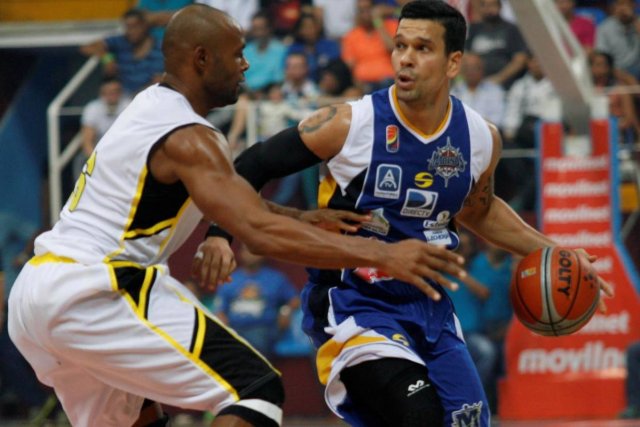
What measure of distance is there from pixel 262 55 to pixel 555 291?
25.9 feet

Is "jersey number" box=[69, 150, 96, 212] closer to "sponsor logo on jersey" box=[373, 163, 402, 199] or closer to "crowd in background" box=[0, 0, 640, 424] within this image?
"sponsor logo on jersey" box=[373, 163, 402, 199]

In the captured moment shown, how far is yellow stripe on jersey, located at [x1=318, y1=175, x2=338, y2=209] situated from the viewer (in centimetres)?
563

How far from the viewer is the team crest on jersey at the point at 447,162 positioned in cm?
559

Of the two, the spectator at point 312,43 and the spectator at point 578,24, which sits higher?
the spectator at point 578,24

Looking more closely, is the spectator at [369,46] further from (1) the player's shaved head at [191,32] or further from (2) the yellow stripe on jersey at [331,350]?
(1) the player's shaved head at [191,32]

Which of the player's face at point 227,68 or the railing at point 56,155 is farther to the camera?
the railing at point 56,155

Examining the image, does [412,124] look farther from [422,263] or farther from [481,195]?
[422,263]

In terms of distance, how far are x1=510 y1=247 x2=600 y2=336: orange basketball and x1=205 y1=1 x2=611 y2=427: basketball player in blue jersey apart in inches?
14.3

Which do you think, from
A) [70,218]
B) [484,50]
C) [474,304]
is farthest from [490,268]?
[70,218]

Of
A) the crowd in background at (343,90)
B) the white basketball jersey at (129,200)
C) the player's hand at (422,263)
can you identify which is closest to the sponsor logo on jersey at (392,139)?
the white basketball jersey at (129,200)

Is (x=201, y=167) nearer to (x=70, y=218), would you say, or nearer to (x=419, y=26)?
(x=70, y=218)

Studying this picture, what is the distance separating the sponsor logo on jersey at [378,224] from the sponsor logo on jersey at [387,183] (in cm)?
8

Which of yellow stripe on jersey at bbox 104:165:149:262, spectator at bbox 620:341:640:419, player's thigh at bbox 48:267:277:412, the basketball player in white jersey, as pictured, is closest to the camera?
the basketball player in white jersey

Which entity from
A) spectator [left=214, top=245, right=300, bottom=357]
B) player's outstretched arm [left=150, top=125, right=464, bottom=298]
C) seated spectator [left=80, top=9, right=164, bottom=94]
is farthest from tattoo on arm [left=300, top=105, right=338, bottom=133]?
seated spectator [left=80, top=9, right=164, bottom=94]
